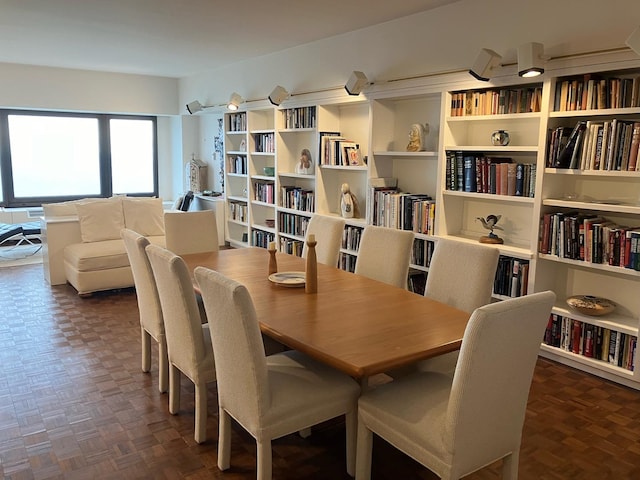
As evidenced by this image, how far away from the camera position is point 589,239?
3318mm

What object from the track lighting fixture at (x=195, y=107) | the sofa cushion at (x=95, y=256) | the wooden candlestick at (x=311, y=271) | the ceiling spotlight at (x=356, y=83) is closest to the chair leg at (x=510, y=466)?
the wooden candlestick at (x=311, y=271)

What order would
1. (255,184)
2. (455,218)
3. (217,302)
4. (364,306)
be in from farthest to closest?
(255,184) < (455,218) < (364,306) < (217,302)

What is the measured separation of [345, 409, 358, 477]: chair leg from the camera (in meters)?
2.30

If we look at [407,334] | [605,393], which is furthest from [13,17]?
[605,393]

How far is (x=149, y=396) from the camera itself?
121 inches

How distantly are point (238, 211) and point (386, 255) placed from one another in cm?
408

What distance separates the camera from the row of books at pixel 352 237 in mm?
4992

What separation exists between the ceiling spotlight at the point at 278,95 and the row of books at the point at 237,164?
1346 millimetres

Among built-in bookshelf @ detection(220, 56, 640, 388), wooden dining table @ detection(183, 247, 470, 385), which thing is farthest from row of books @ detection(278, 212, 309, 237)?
wooden dining table @ detection(183, 247, 470, 385)

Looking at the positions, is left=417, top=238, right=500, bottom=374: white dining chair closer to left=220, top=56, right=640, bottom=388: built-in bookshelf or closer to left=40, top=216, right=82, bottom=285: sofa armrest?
left=220, top=56, right=640, bottom=388: built-in bookshelf

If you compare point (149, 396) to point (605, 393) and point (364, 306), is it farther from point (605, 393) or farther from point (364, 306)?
point (605, 393)

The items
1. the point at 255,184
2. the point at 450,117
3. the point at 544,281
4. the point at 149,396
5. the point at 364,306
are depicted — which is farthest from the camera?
the point at 255,184

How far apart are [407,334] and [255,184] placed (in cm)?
473

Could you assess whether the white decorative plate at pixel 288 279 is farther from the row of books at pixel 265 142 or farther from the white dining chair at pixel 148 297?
the row of books at pixel 265 142
